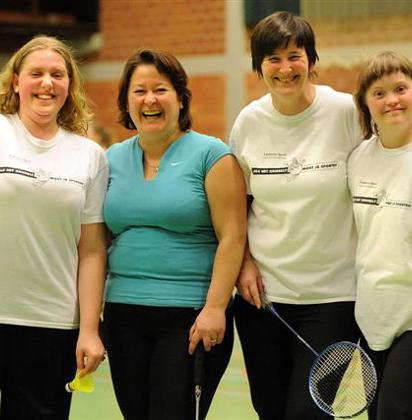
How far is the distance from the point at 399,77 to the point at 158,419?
5.98 feet

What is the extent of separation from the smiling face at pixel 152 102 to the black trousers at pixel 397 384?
141cm

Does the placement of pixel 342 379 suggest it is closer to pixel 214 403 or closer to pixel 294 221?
pixel 294 221

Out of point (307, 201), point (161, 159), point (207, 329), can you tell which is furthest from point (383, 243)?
point (161, 159)

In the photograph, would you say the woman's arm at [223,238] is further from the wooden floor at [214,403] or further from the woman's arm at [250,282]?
the wooden floor at [214,403]

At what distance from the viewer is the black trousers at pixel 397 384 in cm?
345

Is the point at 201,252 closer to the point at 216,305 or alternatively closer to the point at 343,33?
the point at 216,305

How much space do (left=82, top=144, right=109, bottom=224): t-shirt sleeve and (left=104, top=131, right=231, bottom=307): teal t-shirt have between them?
0.17 feet

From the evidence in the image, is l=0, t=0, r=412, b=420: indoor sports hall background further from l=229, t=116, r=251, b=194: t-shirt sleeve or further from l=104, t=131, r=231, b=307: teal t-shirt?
l=104, t=131, r=231, b=307: teal t-shirt

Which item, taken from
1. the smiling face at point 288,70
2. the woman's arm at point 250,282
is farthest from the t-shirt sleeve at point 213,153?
the woman's arm at point 250,282

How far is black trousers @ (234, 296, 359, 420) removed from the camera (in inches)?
146

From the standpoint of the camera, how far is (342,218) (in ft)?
12.3

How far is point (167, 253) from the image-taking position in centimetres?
372

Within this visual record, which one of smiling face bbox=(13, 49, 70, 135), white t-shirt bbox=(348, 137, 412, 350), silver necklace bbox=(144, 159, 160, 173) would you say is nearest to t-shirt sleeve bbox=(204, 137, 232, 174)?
silver necklace bbox=(144, 159, 160, 173)

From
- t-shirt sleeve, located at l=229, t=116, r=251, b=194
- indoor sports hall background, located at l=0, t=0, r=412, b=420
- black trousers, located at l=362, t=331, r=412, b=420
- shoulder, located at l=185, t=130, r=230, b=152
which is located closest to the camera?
black trousers, located at l=362, t=331, r=412, b=420
